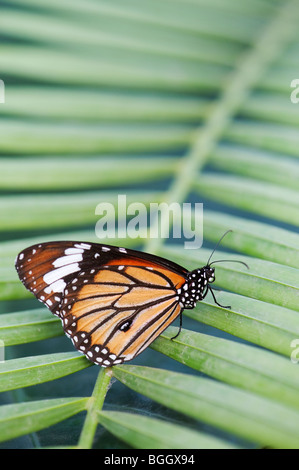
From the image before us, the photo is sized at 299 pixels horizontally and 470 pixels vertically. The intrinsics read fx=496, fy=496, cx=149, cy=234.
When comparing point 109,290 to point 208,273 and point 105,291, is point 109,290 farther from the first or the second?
point 208,273

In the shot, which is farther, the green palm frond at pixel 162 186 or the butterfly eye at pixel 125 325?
the butterfly eye at pixel 125 325

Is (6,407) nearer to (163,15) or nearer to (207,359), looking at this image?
(207,359)

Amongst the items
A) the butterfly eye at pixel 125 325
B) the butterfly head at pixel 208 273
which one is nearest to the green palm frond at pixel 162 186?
the butterfly head at pixel 208 273

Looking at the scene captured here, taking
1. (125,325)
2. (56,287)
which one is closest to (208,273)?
(125,325)

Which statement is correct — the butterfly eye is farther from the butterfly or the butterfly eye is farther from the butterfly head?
the butterfly head

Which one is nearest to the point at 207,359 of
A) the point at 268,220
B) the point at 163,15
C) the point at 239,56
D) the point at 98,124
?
the point at 268,220

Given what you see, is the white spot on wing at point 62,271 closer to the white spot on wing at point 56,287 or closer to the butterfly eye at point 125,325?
the white spot on wing at point 56,287
